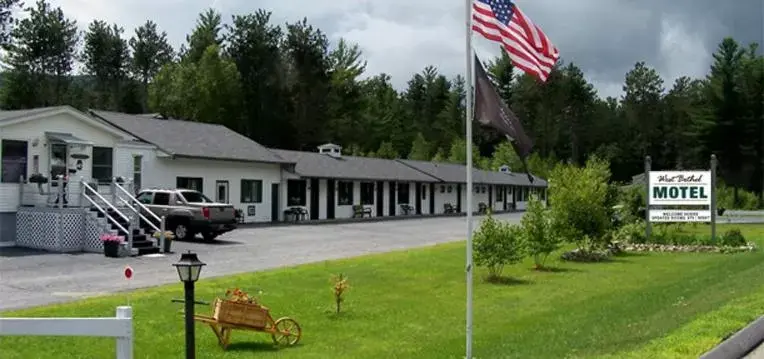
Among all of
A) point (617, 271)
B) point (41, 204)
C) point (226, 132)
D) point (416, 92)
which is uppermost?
point (416, 92)

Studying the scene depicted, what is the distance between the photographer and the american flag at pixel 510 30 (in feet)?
29.2

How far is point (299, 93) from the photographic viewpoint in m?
75.5

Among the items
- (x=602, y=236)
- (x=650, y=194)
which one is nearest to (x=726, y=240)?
(x=650, y=194)

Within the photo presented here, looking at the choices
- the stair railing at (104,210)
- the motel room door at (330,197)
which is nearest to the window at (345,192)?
the motel room door at (330,197)

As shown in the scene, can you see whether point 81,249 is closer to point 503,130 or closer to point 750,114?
point 503,130

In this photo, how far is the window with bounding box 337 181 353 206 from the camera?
46312 mm

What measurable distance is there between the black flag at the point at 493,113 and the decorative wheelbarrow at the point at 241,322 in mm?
3901

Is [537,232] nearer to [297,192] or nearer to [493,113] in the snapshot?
[493,113]

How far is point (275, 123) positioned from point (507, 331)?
63937mm

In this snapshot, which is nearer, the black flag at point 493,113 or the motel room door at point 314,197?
the black flag at point 493,113

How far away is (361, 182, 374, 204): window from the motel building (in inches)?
2.7

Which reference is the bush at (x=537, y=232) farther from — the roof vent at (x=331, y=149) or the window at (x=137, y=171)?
the roof vent at (x=331, y=149)

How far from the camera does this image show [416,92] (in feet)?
367

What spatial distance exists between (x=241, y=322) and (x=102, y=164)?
1981cm
